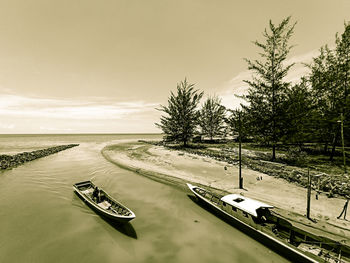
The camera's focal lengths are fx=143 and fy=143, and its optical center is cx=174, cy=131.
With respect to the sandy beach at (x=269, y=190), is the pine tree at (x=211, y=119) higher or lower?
higher

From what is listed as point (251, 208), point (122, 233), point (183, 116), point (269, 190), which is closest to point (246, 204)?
point (251, 208)

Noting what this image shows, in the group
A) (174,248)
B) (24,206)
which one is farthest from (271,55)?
(24,206)

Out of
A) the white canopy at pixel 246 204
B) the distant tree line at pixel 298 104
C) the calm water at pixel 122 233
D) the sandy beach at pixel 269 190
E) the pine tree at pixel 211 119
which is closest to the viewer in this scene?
the calm water at pixel 122 233

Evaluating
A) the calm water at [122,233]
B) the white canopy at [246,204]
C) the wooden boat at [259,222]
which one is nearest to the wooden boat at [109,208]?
the calm water at [122,233]

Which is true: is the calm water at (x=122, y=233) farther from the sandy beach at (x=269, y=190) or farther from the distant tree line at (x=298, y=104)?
the distant tree line at (x=298, y=104)

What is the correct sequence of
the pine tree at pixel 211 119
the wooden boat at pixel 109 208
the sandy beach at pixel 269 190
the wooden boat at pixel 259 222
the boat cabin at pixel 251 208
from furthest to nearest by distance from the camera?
the pine tree at pixel 211 119, the sandy beach at pixel 269 190, the wooden boat at pixel 109 208, the boat cabin at pixel 251 208, the wooden boat at pixel 259 222

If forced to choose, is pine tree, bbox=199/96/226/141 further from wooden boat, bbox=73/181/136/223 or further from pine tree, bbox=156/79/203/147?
wooden boat, bbox=73/181/136/223

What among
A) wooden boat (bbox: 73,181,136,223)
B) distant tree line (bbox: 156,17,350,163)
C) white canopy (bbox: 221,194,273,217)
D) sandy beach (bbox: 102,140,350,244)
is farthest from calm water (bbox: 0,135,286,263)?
distant tree line (bbox: 156,17,350,163)

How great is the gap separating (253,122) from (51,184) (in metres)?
34.4

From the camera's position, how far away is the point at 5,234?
35.0 ft

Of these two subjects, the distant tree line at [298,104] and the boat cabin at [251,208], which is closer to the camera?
the boat cabin at [251,208]

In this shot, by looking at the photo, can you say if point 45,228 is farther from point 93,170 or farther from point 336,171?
point 336,171

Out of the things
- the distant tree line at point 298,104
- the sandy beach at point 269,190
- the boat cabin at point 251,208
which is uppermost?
the distant tree line at point 298,104

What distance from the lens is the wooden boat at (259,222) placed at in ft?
25.4
